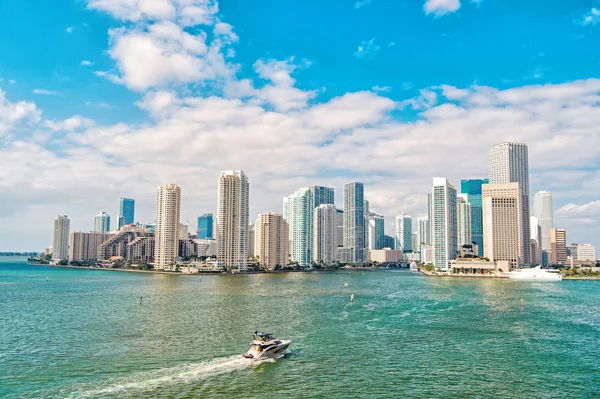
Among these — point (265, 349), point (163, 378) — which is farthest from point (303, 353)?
point (163, 378)

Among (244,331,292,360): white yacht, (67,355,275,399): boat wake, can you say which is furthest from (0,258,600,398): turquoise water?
(244,331,292,360): white yacht

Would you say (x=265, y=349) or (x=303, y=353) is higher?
(x=265, y=349)

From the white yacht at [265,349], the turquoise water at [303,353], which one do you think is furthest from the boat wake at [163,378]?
the white yacht at [265,349]

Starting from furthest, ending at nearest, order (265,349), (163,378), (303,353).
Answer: (303,353)
(265,349)
(163,378)

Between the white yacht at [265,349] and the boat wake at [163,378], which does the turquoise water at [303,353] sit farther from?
the white yacht at [265,349]

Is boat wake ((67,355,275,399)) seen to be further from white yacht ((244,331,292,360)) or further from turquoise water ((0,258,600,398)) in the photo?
white yacht ((244,331,292,360))

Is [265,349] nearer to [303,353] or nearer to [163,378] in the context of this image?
[303,353]
